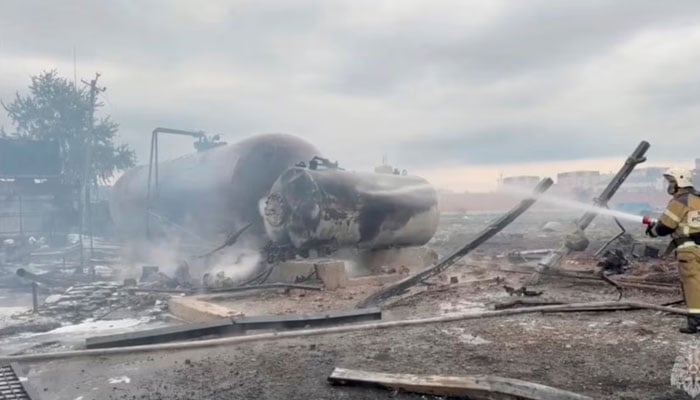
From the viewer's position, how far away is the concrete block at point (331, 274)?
8766 millimetres

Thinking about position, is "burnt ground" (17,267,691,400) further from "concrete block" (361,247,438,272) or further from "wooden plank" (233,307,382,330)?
"concrete block" (361,247,438,272)

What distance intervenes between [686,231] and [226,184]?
7.92 m

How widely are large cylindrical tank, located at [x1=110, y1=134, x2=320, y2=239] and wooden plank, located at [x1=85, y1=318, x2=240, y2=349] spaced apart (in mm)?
5023

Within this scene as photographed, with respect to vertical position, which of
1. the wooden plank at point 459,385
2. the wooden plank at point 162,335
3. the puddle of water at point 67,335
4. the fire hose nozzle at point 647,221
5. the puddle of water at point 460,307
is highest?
the fire hose nozzle at point 647,221

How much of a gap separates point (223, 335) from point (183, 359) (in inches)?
38.8

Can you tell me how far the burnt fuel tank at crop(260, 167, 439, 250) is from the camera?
374 inches

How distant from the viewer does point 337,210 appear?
9609 mm

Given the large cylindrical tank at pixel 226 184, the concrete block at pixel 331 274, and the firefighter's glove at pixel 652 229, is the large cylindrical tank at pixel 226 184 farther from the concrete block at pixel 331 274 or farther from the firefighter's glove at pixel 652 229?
the firefighter's glove at pixel 652 229

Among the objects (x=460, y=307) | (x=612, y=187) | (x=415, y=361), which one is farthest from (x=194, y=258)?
(x=612, y=187)

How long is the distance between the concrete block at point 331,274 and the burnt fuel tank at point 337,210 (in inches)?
31.8

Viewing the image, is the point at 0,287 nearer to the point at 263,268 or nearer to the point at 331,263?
the point at 263,268

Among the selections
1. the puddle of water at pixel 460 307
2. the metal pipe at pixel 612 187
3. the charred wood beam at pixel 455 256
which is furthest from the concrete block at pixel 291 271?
the metal pipe at pixel 612 187

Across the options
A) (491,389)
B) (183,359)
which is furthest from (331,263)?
(491,389)

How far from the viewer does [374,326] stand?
5.73 metres
